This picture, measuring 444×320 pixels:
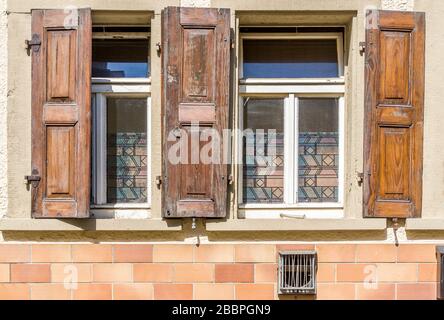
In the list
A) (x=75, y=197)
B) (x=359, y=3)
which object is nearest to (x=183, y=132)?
(x=75, y=197)

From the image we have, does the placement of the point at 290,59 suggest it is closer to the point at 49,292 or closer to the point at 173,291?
the point at 173,291

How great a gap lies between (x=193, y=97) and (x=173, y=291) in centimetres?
154

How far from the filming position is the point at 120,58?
12.4ft

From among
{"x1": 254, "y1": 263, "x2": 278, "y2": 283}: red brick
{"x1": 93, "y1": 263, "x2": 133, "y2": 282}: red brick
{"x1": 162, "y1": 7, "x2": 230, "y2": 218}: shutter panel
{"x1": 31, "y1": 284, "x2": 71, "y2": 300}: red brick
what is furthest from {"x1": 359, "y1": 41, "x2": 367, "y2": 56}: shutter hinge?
{"x1": 31, "y1": 284, "x2": 71, "y2": 300}: red brick

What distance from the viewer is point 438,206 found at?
360cm

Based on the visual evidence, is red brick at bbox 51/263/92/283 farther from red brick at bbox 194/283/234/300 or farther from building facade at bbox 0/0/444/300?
red brick at bbox 194/283/234/300

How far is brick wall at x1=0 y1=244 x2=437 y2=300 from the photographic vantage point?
3586mm

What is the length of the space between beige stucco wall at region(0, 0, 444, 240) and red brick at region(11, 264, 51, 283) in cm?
26

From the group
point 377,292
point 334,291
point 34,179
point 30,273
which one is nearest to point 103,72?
point 34,179

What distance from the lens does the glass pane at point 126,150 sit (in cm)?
373

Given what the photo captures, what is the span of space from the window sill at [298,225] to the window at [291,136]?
0.67ft
